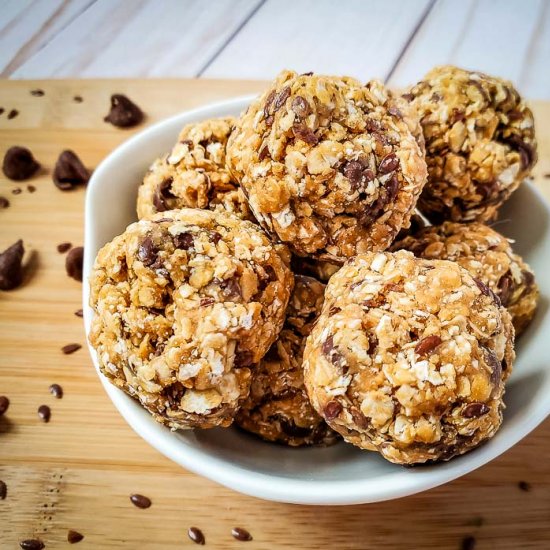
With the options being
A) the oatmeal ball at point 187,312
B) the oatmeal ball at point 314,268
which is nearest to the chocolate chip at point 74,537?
the oatmeal ball at point 187,312

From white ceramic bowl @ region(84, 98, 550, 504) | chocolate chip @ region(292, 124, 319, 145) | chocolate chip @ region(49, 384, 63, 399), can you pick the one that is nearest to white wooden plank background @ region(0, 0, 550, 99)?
white ceramic bowl @ region(84, 98, 550, 504)

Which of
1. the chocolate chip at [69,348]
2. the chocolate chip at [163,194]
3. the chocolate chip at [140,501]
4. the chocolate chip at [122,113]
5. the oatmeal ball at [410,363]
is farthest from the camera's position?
the chocolate chip at [122,113]

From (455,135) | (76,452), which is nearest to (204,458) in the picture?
(76,452)

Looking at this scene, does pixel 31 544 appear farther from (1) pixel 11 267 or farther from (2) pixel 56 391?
(1) pixel 11 267

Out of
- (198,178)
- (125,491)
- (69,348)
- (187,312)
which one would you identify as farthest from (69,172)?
(187,312)

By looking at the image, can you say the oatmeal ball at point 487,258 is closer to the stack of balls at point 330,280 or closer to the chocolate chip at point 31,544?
the stack of balls at point 330,280

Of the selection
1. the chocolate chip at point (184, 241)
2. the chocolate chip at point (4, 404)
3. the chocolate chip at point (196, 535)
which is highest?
the chocolate chip at point (184, 241)

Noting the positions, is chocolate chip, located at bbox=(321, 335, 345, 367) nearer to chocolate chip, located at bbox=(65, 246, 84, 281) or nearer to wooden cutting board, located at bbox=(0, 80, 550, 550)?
wooden cutting board, located at bbox=(0, 80, 550, 550)

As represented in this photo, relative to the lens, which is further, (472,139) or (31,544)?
(31,544)
